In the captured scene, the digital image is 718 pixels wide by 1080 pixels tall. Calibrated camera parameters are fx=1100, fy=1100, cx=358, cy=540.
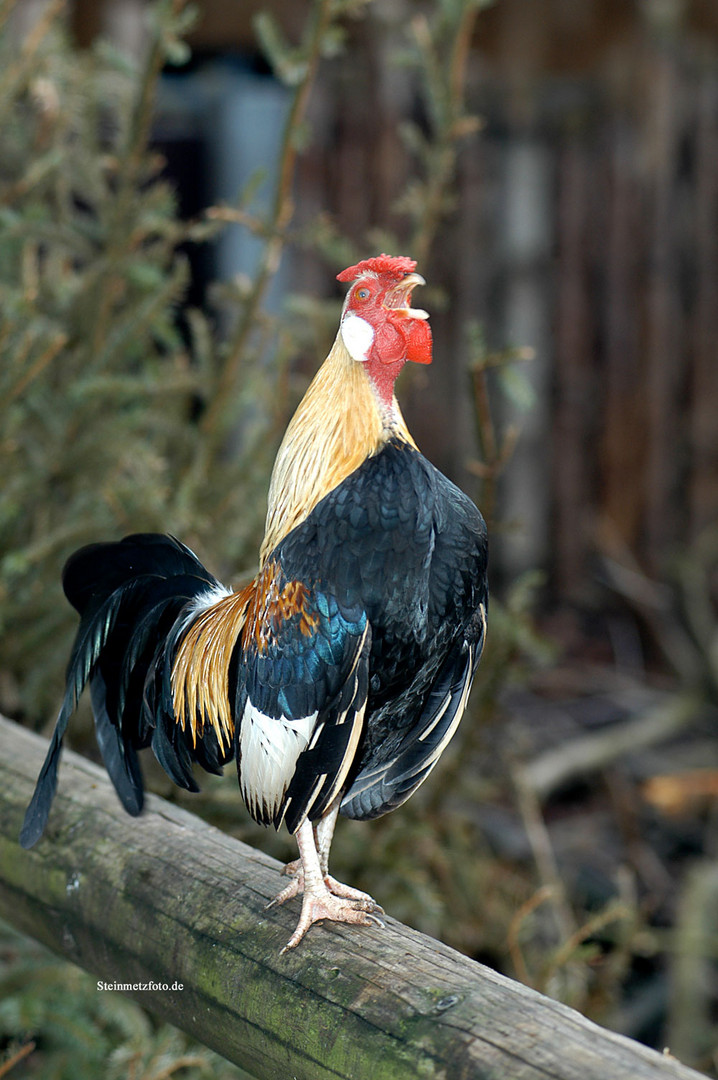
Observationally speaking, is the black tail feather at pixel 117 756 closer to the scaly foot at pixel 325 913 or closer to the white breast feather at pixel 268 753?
the white breast feather at pixel 268 753

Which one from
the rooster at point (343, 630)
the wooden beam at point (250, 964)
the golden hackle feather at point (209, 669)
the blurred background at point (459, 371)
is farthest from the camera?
the blurred background at point (459, 371)

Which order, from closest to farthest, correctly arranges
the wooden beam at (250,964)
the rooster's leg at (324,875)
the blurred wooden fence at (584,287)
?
the wooden beam at (250,964), the rooster's leg at (324,875), the blurred wooden fence at (584,287)

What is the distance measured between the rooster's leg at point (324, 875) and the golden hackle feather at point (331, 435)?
0.47 m

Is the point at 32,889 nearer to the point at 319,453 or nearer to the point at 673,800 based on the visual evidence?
the point at 319,453

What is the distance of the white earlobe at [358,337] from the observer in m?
1.56

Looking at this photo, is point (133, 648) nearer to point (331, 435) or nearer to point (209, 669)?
point (209, 669)

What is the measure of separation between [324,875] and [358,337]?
85 centimetres

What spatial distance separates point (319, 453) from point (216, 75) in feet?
16.4

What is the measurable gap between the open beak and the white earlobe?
48 mm

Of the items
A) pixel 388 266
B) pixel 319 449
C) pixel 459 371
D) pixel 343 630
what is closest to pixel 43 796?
pixel 343 630

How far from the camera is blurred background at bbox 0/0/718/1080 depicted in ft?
8.41

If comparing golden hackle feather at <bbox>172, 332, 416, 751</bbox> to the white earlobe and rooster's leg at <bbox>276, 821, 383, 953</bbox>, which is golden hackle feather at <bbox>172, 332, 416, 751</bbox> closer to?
the white earlobe

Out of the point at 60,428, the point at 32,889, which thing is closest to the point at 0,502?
the point at 60,428

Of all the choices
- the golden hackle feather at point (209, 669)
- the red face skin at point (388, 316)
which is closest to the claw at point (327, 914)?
the golden hackle feather at point (209, 669)
